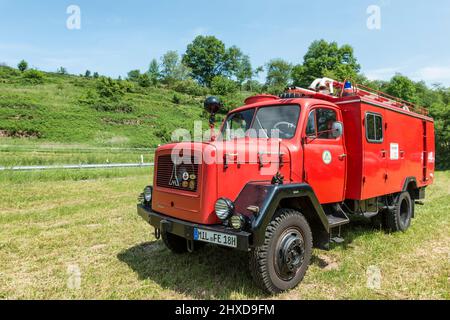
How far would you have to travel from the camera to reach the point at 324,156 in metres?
4.73

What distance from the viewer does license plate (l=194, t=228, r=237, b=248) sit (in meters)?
3.35

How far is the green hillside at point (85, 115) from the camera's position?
29.0 meters

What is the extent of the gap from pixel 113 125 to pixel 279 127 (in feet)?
109

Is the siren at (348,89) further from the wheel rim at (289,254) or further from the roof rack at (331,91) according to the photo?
the wheel rim at (289,254)

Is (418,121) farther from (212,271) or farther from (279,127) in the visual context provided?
(212,271)

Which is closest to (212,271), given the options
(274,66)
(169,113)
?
(169,113)

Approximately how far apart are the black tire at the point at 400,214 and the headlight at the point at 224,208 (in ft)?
14.1

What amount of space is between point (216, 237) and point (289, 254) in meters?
0.99

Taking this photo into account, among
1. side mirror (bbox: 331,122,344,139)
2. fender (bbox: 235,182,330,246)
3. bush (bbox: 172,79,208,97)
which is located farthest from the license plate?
bush (bbox: 172,79,208,97)

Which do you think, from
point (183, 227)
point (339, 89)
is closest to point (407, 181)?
point (339, 89)

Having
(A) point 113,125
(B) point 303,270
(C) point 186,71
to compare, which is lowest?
(B) point 303,270

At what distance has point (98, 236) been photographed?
6039mm

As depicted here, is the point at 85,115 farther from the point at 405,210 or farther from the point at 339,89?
the point at 405,210
